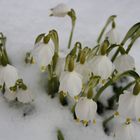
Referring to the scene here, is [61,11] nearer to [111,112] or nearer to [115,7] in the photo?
[111,112]

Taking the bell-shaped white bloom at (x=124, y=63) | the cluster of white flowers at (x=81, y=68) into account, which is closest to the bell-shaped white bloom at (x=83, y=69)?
the cluster of white flowers at (x=81, y=68)

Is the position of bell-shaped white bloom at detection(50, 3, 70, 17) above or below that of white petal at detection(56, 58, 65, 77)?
above

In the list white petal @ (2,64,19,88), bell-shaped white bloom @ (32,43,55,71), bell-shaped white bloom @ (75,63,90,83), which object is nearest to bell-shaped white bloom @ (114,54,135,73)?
bell-shaped white bloom @ (75,63,90,83)

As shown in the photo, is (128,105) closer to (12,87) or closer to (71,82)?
(71,82)

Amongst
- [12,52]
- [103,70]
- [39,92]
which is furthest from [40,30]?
[103,70]

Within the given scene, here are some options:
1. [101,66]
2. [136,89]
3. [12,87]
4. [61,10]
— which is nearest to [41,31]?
[61,10]

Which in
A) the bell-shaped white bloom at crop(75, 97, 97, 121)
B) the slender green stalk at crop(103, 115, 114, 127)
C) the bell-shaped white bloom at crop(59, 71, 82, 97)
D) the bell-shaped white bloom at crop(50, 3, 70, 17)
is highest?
the bell-shaped white bloom at crop(50, 3, 70, 17)

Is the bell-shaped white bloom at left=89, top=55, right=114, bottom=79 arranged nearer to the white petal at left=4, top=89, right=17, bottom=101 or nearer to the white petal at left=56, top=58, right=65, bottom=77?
the white petal at left=56, top=58, right=65, bottom=77

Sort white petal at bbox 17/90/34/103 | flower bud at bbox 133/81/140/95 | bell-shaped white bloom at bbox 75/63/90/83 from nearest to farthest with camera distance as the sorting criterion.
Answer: flower bud at bbox 133/81/140/95, bell-shaped white bloom at bbox 75/63/90/83, white petal at bbox 17/90/34/103
